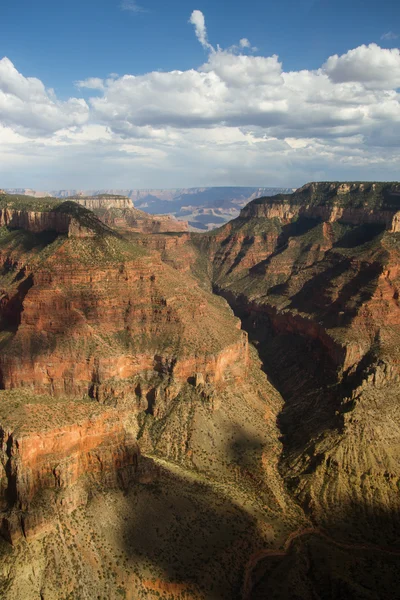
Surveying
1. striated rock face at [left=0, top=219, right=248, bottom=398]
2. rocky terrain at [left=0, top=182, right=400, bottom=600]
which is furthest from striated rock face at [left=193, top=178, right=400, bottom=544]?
striated rock face at [left=0, top=219, right=248, bottom=398]

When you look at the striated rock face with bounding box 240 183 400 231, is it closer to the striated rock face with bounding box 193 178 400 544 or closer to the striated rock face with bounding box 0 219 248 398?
the striated rock face with bounding box 193 178 400 544

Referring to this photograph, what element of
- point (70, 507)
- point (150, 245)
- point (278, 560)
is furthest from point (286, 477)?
point (150, 245)

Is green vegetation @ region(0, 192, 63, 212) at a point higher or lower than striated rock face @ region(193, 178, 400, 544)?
higher

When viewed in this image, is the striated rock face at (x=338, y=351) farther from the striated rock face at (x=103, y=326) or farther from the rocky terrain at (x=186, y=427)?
the striated rock face at (x=103, y=326)

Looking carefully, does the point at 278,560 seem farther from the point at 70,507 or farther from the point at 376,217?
the point at 376,217

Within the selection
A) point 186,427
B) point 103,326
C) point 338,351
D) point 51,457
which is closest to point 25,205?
point 103,326

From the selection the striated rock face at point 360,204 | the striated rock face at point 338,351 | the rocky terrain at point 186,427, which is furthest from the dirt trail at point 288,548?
the striated rock face at point 360,204

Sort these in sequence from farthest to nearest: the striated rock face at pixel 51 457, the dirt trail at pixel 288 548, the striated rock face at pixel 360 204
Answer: the striated rock face at pixel 360 204 → the dirt trail at pixel 288 548 → the striated rock face at pixel 51 457

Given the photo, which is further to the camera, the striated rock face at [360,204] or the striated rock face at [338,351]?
the striated rock face at [360,204]
